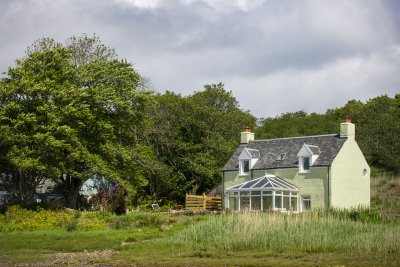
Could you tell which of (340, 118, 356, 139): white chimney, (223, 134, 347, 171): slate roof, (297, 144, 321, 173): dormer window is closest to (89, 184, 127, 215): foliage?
(223, 134, 347, 171): slate roof

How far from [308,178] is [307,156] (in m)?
1.71

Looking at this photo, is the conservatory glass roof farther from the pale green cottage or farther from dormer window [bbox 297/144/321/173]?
dormer window [bbox 297/144/321/173]

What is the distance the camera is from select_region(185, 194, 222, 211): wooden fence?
52188mm

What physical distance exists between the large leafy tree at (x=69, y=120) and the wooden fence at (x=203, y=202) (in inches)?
218

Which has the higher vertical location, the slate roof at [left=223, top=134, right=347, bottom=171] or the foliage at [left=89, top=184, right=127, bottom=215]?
the slate roof at [left=223, top=134, right=347, bottom=171]

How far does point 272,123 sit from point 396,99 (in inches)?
620

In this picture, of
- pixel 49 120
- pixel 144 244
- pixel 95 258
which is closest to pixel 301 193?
pixel 49 120

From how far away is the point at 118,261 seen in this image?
23500 millimetres

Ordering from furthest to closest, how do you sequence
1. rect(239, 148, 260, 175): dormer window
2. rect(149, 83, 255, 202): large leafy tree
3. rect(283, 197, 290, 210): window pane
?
rect(149, 83, 255, 202): large leafy tree
rect(239, 148, 260, 175): dormer window
rect(283, 197, 290, 210): window pane

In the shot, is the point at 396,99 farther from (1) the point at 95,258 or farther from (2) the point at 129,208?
(1) the point at 95,258

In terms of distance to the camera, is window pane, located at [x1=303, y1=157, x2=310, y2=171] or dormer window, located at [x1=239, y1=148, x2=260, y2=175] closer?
window pane, located at [x1=303, y1=157, x2=310, y2=171]

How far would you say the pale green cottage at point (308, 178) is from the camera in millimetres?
48094

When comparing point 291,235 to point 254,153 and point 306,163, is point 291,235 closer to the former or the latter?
point 306,163

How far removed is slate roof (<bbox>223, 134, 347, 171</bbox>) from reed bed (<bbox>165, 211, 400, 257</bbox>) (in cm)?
1819
